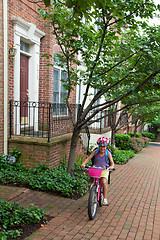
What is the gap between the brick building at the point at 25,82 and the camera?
6.83 meters

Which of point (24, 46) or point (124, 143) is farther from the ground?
point (24, 46)

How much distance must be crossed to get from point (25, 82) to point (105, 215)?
5.36 m

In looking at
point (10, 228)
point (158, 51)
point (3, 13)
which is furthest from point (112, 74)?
point (10, 228)

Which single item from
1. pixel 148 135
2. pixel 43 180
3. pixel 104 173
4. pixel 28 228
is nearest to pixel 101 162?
pixel 104 173

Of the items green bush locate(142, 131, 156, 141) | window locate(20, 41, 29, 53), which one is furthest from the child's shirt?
green bush locate(142, 131, 156, 141)

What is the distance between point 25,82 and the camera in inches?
328

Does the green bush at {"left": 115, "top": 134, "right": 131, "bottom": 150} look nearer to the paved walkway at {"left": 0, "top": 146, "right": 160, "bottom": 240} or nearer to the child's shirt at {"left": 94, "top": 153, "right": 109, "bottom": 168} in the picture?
the paved walkway at {"left": 0, "top": 146, "right": 160, "bottom": 240}

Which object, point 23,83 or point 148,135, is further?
point 148,135

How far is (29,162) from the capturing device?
6.92m

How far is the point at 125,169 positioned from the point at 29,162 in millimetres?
4492

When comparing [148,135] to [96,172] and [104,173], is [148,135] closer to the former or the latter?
[104,173]

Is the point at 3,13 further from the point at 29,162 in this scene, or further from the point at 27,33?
the point at 29,162

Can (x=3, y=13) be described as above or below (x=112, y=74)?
above

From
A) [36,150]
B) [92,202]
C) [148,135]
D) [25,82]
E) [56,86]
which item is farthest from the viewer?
[148,135]
